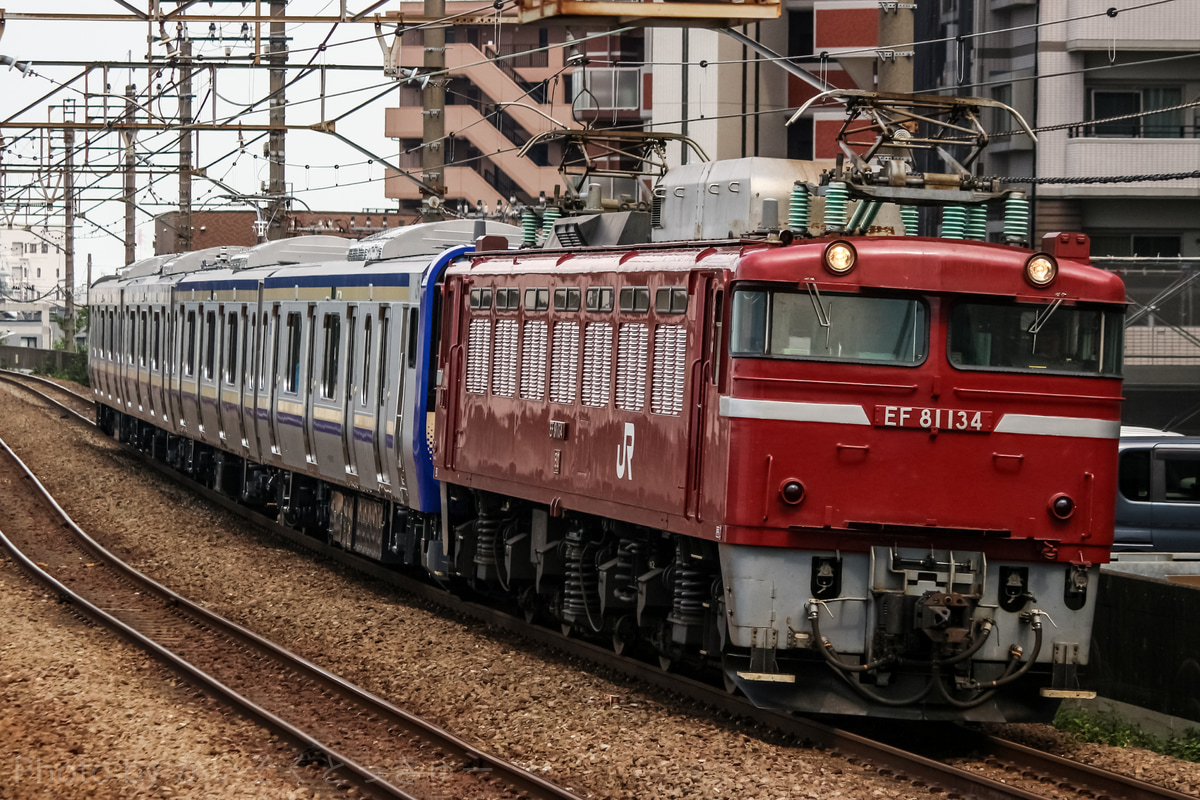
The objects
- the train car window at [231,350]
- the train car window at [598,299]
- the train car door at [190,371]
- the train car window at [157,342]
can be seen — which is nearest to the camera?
the train car window at [598,299]

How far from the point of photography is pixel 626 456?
12758 mm

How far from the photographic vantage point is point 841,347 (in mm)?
11000

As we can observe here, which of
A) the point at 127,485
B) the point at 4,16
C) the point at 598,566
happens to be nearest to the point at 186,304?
the point at 127,485

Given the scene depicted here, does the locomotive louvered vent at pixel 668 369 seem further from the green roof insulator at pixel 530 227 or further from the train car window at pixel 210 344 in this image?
the train car window at pixel 210 344

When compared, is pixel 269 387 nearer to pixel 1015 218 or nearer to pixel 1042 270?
pixel 1015 218

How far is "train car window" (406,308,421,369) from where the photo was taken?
17281 millimetres

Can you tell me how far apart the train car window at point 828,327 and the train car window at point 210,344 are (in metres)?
16.3

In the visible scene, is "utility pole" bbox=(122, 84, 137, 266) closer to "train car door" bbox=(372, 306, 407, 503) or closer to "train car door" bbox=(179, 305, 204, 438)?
"train car door" bbox=(179, 305, 204, 438)

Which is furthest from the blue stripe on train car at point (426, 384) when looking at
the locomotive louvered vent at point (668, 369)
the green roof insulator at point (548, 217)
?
the locomotive louvered vent at point (668, 369)

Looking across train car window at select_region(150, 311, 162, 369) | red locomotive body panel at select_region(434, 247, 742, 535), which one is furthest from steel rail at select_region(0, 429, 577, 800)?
train car window at select_region(150, 311, 162, 369)

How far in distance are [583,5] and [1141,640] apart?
6.76 metres

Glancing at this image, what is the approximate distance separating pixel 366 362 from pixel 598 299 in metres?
6.08

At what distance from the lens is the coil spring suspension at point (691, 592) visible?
1208 centimetres

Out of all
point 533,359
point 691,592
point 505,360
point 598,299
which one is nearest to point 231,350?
point 505,360
